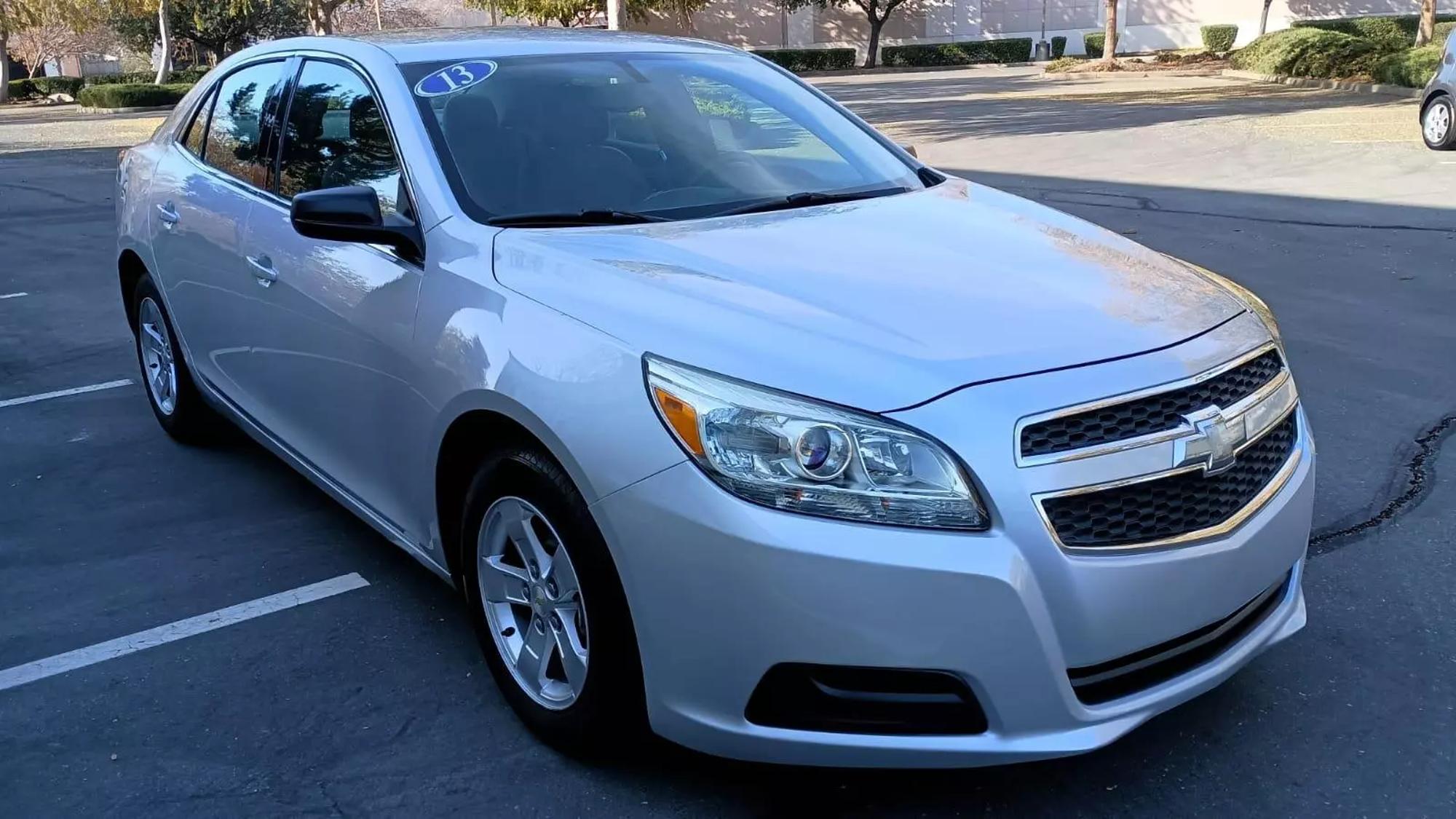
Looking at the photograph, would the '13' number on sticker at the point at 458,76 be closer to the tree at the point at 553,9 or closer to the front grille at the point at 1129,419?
the front grille at the point at 1129,419

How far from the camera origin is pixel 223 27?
Answer: 5244cm

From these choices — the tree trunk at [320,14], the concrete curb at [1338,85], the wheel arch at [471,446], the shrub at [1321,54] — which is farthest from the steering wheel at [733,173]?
the tree trunk at [320,14]

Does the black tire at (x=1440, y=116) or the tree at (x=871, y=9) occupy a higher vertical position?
the tree at (x=871, y=9)

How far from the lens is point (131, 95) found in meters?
37.1

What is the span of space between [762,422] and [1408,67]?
26.1 m

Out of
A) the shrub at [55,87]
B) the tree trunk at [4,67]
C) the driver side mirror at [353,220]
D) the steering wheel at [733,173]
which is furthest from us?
the shrub at [55,87]

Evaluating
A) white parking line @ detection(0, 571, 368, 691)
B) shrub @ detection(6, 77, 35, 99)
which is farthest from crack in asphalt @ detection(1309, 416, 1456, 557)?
shrub @ detection(6, 77, 35, 99)

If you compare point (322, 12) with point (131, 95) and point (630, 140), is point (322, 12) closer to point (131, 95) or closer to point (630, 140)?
point (131, 95)

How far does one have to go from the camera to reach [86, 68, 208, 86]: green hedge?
43531 mm

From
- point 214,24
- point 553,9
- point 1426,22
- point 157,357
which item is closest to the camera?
point 157,357

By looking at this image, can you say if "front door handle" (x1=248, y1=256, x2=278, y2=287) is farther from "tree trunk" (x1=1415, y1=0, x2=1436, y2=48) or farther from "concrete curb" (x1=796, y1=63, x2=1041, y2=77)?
"concrete curb" (x1=796, y1=63, x2=1041, y2=77)

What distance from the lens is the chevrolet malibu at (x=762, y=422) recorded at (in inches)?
91.7

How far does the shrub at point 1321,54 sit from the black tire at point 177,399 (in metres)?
27.1

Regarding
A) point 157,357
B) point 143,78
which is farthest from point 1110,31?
point 157,357
